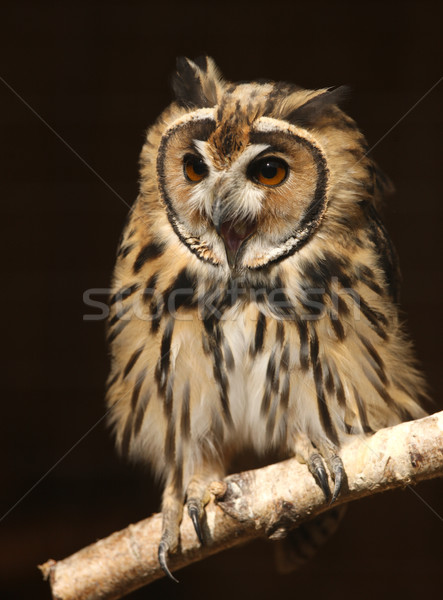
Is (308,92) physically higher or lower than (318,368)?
higher

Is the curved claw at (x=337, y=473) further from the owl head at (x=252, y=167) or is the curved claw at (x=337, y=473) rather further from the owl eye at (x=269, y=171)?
the owl eye at (x=269, y=171)

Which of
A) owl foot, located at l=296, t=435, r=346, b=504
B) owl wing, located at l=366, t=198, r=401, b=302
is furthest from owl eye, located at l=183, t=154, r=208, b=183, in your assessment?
owl foot, located at l=296, t=435, r=346, b=504

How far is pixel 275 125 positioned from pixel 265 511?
0.80 meters

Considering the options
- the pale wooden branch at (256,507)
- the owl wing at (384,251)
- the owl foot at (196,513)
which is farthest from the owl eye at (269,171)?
the owl foot at (196,513)

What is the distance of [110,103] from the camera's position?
2.65m

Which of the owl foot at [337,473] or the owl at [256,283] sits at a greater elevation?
the owl at [256,283]

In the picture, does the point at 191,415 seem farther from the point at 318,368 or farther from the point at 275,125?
the point at 275,125

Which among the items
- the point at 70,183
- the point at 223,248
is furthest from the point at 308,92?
the point at 70,183

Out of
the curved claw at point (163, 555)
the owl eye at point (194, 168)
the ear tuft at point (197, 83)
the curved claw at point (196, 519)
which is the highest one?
the ear tuft at point (197, 83)

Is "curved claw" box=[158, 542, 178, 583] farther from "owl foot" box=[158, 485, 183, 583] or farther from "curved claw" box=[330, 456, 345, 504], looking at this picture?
"curved claw" box=[330, 456, 345, 504]

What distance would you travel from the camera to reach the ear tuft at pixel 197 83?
154cm

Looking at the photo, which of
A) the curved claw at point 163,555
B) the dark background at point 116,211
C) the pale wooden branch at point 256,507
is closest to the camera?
the pale wooden branch at point 256,507

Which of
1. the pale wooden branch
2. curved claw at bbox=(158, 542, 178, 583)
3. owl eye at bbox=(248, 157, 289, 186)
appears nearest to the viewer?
the pale wooden branch

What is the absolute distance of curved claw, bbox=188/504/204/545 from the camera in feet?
5.05
